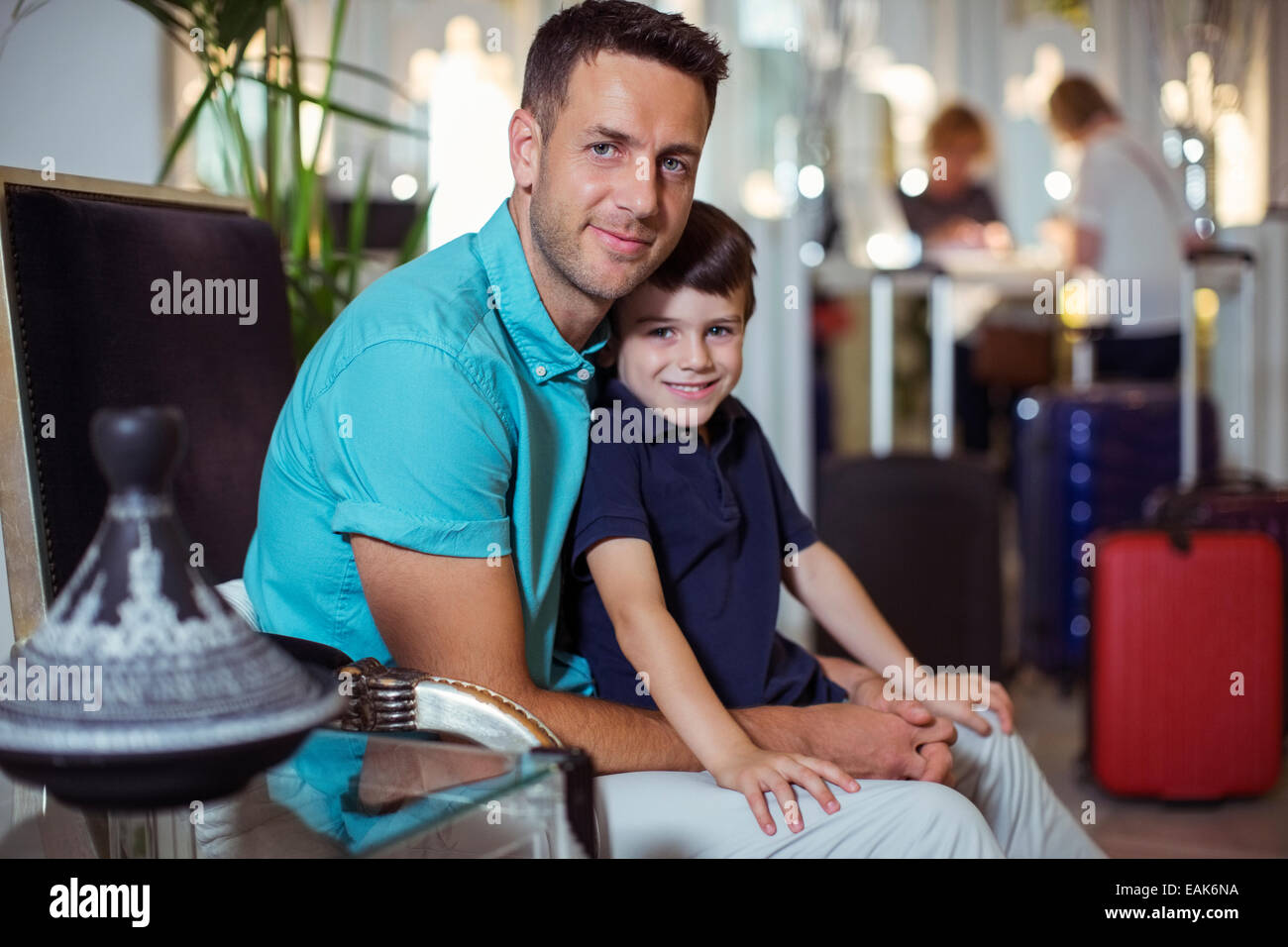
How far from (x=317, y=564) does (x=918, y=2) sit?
19.4 ft

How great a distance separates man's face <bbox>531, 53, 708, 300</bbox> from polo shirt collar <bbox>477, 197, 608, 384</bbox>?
0.10 ft

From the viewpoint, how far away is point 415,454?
988mm

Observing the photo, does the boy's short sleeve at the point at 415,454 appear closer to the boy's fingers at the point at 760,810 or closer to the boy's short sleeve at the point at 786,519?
the boy's fingers at the point at 760,810

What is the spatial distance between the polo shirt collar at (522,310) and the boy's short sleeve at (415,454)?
0.14m

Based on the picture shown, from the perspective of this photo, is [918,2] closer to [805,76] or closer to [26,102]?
[805,76]

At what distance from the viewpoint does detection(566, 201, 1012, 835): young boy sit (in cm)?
119

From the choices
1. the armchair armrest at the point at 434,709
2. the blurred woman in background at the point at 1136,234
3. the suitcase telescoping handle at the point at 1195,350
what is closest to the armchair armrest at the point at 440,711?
the armchair armrest at the point at 434,709

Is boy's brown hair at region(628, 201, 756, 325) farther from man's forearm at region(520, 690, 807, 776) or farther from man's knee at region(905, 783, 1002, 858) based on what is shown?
man's knee at region(905, 783, 1002, 858)

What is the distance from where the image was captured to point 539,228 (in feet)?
3.88

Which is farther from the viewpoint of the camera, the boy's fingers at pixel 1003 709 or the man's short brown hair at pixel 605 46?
the boy's fingers at pixel 1003 709

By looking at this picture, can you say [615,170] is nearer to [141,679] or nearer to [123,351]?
[123,351]

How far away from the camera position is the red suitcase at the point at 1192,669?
2.23 meters

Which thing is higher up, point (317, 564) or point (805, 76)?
point (805, 76)
